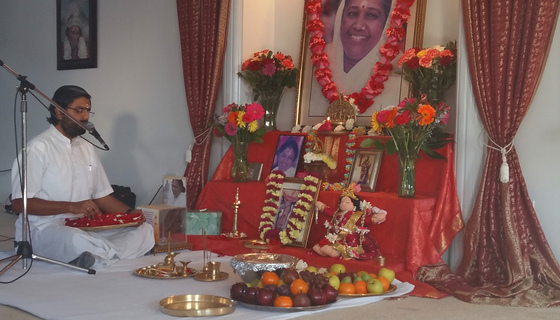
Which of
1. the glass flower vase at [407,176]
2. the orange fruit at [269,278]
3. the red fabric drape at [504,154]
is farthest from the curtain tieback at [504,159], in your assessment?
the orange fruit at [269,278]

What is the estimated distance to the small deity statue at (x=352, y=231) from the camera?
532 cm

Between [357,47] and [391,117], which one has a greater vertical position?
[357,47]

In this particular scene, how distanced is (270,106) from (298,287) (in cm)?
312

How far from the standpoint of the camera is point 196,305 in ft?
13.6

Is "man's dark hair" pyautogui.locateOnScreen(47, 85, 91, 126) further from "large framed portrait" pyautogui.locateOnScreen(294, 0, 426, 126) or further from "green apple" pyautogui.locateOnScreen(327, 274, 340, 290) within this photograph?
"green apple" pyautogui.locateOnScreen(327, 274, 340, 290)

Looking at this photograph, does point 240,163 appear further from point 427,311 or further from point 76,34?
point 76,34

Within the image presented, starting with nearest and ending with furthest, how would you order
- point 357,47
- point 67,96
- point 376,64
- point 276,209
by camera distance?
1. point 67,96
2. point 276,209
3. point 376,64
4. point 357,47

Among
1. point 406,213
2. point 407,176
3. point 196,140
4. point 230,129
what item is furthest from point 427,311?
point 196,140

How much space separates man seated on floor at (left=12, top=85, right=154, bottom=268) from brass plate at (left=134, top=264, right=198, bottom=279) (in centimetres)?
45

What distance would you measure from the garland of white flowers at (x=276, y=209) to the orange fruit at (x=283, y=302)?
5.66 ft

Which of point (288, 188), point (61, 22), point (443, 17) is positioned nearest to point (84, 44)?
point (61, 22)

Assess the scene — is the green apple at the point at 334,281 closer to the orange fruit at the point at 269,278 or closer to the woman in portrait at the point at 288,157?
the orange fruit at the point at 269,278

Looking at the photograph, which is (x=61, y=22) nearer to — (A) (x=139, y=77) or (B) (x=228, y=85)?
(A) (x=139, y=77)

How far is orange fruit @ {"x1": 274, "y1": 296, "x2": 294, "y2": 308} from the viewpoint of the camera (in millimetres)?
4112
